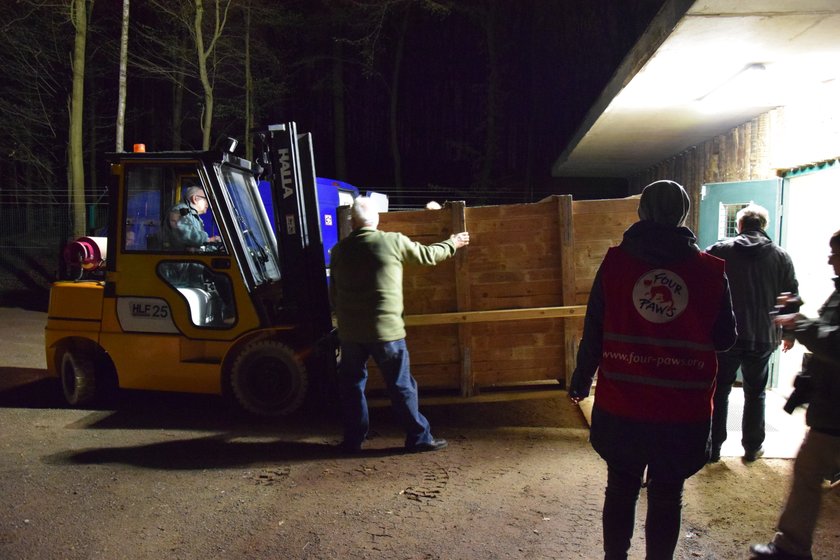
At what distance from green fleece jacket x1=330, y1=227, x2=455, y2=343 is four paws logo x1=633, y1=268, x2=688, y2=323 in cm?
235

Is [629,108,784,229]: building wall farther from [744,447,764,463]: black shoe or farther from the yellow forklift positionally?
the yellow forklift

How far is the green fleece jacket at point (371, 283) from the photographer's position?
175 inches

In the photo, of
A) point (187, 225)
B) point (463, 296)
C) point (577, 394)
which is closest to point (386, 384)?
point (463, 296)

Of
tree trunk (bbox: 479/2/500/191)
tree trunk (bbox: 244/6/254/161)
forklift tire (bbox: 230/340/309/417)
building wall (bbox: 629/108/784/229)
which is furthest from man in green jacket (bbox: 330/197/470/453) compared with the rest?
tree trunk (bbox: 479/2/500/191)

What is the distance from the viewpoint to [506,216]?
5.08 m

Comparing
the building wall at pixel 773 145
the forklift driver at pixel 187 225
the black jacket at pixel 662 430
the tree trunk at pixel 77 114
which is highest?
the tree trunk at pixel 77 114

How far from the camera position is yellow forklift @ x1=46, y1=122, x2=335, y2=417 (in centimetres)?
548

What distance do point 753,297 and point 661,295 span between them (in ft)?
7.47

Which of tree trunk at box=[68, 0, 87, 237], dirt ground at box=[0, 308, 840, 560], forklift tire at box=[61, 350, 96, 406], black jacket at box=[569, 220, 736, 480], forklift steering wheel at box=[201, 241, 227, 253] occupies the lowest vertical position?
dirt ground at box=[0, 308, 840, 560]

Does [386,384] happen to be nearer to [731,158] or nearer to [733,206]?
[733,206]

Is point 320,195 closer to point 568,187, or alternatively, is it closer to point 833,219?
point 833,219

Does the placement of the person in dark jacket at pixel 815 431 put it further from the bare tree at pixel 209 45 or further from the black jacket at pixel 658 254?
the bare tree at pixel 209 45

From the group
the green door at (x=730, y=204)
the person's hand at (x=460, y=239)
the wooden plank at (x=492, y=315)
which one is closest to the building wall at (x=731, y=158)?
the green door at (x=730, y=204)

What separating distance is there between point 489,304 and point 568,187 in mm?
15660
